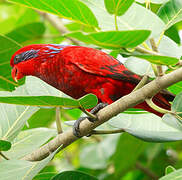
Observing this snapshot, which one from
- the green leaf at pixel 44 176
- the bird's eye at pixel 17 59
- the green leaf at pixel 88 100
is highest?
the green leaf at pixel 88 100

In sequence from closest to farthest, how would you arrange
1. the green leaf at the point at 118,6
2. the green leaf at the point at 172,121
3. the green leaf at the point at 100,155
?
1. the green leaf at the point at 118,6
2. the green leaf at the point at 172,121
3. the green leaf at the point at 100,155

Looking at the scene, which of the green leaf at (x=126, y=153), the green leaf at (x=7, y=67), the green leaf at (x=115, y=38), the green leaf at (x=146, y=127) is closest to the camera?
the green leaf at (x=115, y=38)

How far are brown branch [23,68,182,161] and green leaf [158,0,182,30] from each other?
251 millimetres

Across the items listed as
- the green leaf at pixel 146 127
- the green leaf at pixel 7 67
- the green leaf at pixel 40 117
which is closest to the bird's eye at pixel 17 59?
the green leaf at pixel 7 67

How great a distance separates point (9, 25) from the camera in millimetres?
4227

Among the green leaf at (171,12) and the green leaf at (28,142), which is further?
the green leaf at (28,142)

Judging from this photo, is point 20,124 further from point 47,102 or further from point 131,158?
point 131,158

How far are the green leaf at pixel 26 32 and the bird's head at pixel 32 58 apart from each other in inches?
16.5

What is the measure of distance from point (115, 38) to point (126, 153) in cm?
181

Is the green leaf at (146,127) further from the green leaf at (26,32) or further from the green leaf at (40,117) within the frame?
the green leaf at (26,32)

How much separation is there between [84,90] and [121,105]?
0.90 metres

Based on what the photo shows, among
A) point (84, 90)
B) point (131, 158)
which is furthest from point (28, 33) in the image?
point (131, 158)

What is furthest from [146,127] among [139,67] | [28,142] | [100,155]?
[100,155]

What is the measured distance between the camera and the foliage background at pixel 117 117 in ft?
4.05
